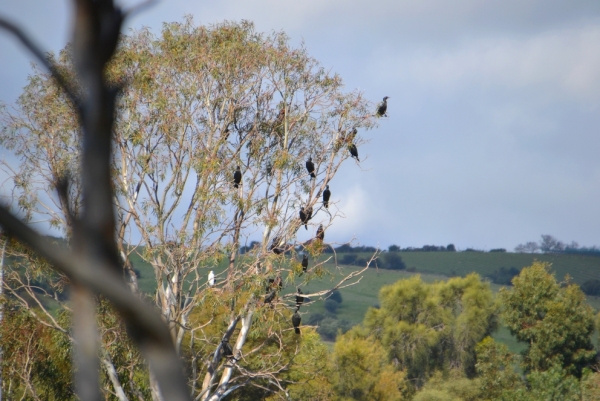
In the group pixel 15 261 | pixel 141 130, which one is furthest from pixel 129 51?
pixel 15 261

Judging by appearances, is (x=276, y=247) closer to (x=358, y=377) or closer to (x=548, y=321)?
(x=358, y=377)

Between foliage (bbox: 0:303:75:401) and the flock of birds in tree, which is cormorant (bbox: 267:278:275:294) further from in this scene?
foliage (bbox: 0:303:75:401)

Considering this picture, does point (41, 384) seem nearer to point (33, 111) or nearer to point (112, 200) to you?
point (33, 111)

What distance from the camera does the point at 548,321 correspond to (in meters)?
37.3

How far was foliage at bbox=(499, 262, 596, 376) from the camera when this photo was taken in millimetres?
37188

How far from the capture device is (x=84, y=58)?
1.51 m

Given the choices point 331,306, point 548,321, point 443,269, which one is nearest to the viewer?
point 548,321

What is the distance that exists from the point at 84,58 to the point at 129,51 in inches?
465

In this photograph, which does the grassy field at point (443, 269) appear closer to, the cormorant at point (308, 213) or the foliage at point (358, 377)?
the foliage at point (358, 377)

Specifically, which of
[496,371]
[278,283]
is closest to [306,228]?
[278,283]

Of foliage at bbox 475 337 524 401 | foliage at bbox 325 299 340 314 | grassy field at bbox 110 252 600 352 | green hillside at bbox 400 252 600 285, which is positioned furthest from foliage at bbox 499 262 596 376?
green hillside at bbox 400 252 600 285

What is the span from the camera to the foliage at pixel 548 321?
37.2 metres

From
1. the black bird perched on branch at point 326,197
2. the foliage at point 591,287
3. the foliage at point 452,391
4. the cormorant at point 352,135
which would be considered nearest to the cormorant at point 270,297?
the black bird perched on branch at point 326,197

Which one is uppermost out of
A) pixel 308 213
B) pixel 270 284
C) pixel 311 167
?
pixel 311 167
